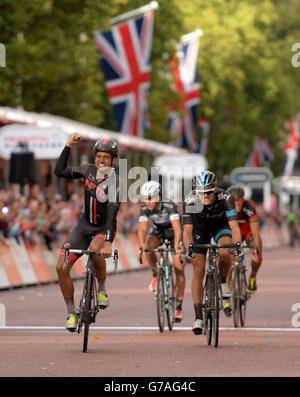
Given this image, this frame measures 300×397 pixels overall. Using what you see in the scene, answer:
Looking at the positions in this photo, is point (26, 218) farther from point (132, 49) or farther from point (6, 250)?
point (132, 49)

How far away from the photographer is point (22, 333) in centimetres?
1592

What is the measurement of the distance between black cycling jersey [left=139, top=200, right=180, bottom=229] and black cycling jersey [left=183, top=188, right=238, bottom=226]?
8.76 feet

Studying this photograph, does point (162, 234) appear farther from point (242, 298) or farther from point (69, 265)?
point (69, 265)

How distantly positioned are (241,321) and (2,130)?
12.1 m

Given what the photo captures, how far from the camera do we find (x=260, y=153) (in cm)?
7338

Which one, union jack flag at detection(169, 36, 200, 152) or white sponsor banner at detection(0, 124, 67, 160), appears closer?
white sponsor banner at detection(0, 124, 67, 160)

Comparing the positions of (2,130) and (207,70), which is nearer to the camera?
(2,130)

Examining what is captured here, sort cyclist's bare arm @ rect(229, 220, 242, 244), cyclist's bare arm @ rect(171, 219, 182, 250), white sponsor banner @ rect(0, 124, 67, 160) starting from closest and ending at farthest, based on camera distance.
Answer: cyclist's bare arm @ rect(229, 220, 242, 244), cyclist's bare arm @ rect(171, 219, 182, 250), white sponsor banner @ rect(0, 124, 67, 160)

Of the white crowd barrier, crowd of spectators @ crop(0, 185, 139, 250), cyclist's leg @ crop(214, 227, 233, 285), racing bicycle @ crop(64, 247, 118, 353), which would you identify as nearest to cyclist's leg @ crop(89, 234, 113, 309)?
racing bicycle @ crop(64, 247, 118, 353)

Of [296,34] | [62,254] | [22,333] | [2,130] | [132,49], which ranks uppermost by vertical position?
[296,34]

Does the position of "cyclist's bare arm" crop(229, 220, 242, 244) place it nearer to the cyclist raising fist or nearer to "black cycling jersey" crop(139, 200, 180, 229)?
the cyclist raising fist

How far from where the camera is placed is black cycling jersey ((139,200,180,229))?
17781mm
